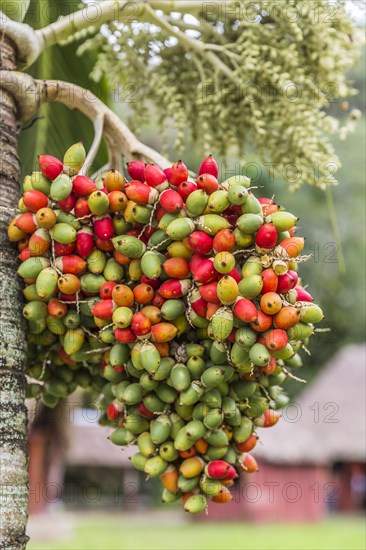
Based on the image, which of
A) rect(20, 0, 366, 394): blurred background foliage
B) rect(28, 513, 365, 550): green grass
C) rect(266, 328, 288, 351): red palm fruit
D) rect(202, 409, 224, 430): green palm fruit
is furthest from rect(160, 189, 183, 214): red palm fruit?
rect(28, 513, 365, 550): green grass

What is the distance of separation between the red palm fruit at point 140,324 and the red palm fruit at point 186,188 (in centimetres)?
35

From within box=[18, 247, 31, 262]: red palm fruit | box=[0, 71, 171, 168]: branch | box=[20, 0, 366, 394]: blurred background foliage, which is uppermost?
box=[0, 71, 171, 168]: branch

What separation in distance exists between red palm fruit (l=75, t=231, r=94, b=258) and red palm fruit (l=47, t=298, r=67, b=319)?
0.16 m

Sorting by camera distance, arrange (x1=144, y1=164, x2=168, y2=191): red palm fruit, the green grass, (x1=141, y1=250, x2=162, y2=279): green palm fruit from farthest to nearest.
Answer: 1. the green grass
2. (x1=144, y1=164, x2=168, y2=191): red palm fruit
3. (x1=141, y1=250, x2=162, y2=279): green palm fruit

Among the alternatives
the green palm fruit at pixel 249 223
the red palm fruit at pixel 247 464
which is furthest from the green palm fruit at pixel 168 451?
the green palm fruit at pixel 249 223

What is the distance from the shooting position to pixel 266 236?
191cm

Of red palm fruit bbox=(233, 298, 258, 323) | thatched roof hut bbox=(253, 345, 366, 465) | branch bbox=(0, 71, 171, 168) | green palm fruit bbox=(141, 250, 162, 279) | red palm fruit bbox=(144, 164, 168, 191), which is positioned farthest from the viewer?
thatched roof hut bbox=(253, 345, 366, 465)

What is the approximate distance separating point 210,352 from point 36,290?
0.53m

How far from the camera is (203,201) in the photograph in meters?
1.98

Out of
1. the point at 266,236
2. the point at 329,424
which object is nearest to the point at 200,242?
the point at 266,236

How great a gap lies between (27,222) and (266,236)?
0.69 meters

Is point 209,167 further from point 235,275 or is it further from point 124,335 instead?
point 124,335

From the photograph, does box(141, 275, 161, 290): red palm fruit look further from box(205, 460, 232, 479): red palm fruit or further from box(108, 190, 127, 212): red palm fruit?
box(205, 460, 232, 479): red palm fruit

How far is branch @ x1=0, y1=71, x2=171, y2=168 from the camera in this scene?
7.73 feet
